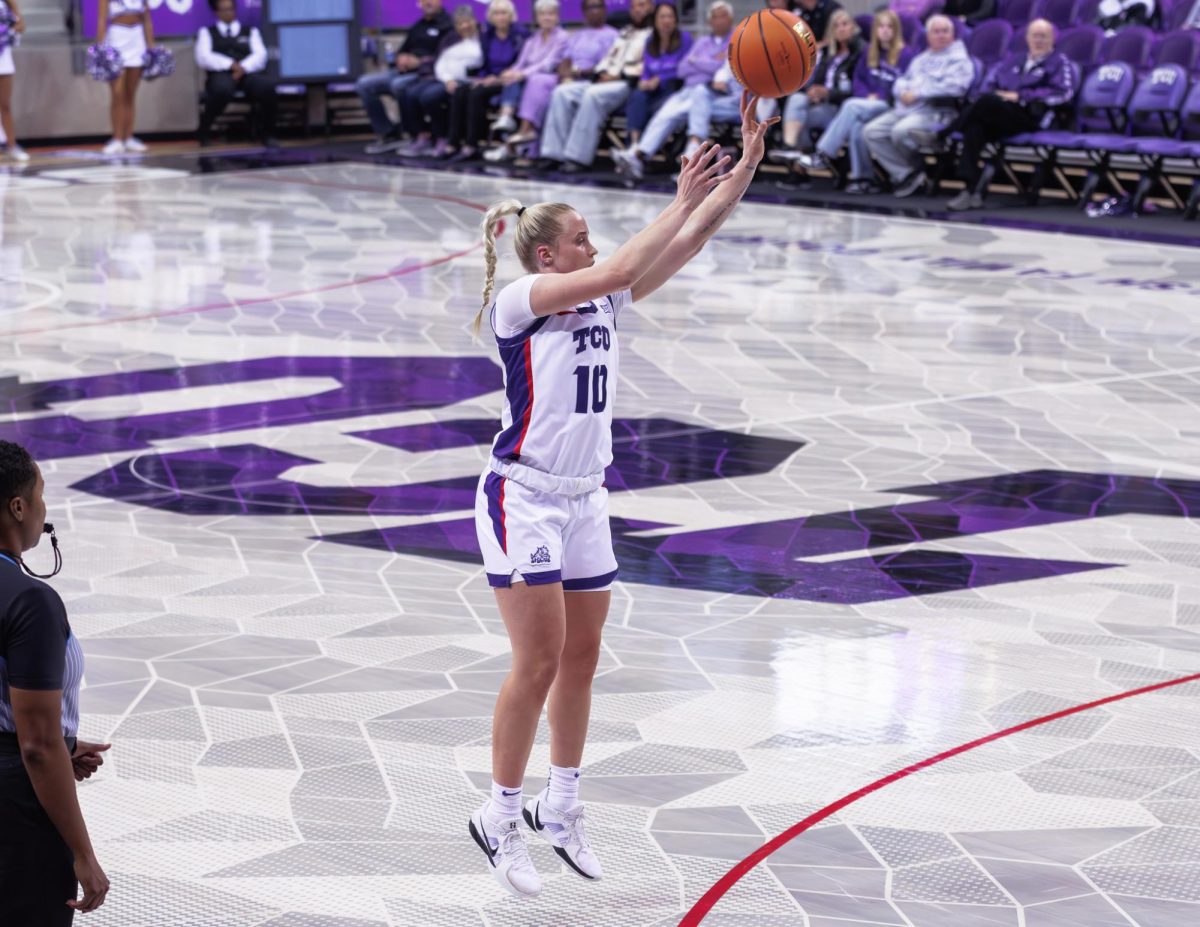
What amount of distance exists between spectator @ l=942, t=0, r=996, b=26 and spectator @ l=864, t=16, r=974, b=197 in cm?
149

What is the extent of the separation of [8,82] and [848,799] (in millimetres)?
17701

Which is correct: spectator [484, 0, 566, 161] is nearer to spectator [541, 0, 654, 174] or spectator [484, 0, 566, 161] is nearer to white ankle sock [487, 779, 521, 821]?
spectator [541, 0, 654, 174]

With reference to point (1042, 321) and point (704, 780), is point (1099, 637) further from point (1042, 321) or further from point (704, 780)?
point (1042, 321)

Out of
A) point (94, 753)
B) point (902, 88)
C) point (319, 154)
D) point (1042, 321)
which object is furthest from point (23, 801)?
point (319, 154)

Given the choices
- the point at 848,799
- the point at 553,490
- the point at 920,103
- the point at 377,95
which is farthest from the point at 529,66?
the point at 553,490

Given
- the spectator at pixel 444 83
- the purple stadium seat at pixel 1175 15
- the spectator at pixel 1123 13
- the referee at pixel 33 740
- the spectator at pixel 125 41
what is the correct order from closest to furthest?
the referee at pixel 33 740, the purple stadium seat at pixel 1175 15, the spectator at pixel 1123 13, the spectator at pixel 444 83, the spectator at pixel 125 41

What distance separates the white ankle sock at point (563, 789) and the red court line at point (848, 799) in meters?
0.37

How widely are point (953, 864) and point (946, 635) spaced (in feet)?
5.55

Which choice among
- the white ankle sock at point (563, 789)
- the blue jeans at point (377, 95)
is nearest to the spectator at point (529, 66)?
the blue jeans at point (377, 95)

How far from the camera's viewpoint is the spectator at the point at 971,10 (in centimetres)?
1722

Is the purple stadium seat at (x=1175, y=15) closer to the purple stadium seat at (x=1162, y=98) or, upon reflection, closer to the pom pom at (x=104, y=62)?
the purple stadium seat at (x=1162, y=98)

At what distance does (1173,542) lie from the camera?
22.2ft

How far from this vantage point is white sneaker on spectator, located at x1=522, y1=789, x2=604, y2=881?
4059mm

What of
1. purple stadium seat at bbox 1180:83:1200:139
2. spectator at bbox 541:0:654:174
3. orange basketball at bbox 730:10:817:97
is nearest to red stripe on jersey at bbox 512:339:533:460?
orange basketball at bbox 730:10:817:97
